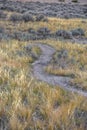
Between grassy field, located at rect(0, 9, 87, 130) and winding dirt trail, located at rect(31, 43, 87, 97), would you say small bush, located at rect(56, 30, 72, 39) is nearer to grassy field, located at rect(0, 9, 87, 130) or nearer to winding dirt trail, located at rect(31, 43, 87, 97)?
winding dirt trail, located at rect(31, 43, 87, 97)

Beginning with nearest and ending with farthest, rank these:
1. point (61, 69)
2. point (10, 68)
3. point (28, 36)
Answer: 1. point (10, 68)
2. point (61, 69)
3. point (28, 36)

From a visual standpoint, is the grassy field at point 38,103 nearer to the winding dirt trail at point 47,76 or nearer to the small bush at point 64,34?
the winding dirt trail at point 47,76

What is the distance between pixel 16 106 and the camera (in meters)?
5.81

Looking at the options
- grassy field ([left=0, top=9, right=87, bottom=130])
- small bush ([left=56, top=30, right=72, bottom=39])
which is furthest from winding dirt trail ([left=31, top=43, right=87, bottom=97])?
small bush ([left=56, top=30, right=72, bottom=39])

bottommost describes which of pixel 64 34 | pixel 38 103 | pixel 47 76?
pixel 64 34

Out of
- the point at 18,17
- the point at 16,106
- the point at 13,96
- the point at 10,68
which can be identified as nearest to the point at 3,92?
the point at 13,96

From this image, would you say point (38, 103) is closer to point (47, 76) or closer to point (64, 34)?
point (47, 76)

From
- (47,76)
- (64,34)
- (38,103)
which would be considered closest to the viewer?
(38,103)

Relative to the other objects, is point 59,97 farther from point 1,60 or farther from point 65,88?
point 1,60

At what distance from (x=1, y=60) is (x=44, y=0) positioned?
5074 centimetres

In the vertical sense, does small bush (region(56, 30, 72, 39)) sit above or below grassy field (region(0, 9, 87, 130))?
below

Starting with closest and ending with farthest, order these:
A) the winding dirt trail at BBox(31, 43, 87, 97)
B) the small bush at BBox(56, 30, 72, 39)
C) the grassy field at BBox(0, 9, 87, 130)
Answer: the grassy field at BBox(0, 9, 87, 130), the winding dirt trail at BBox(31, 43, 87, 97), the small bush at BBox(56, 30, 72, 39)

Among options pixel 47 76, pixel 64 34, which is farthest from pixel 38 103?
pixel 64 34

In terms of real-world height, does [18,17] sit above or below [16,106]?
below
